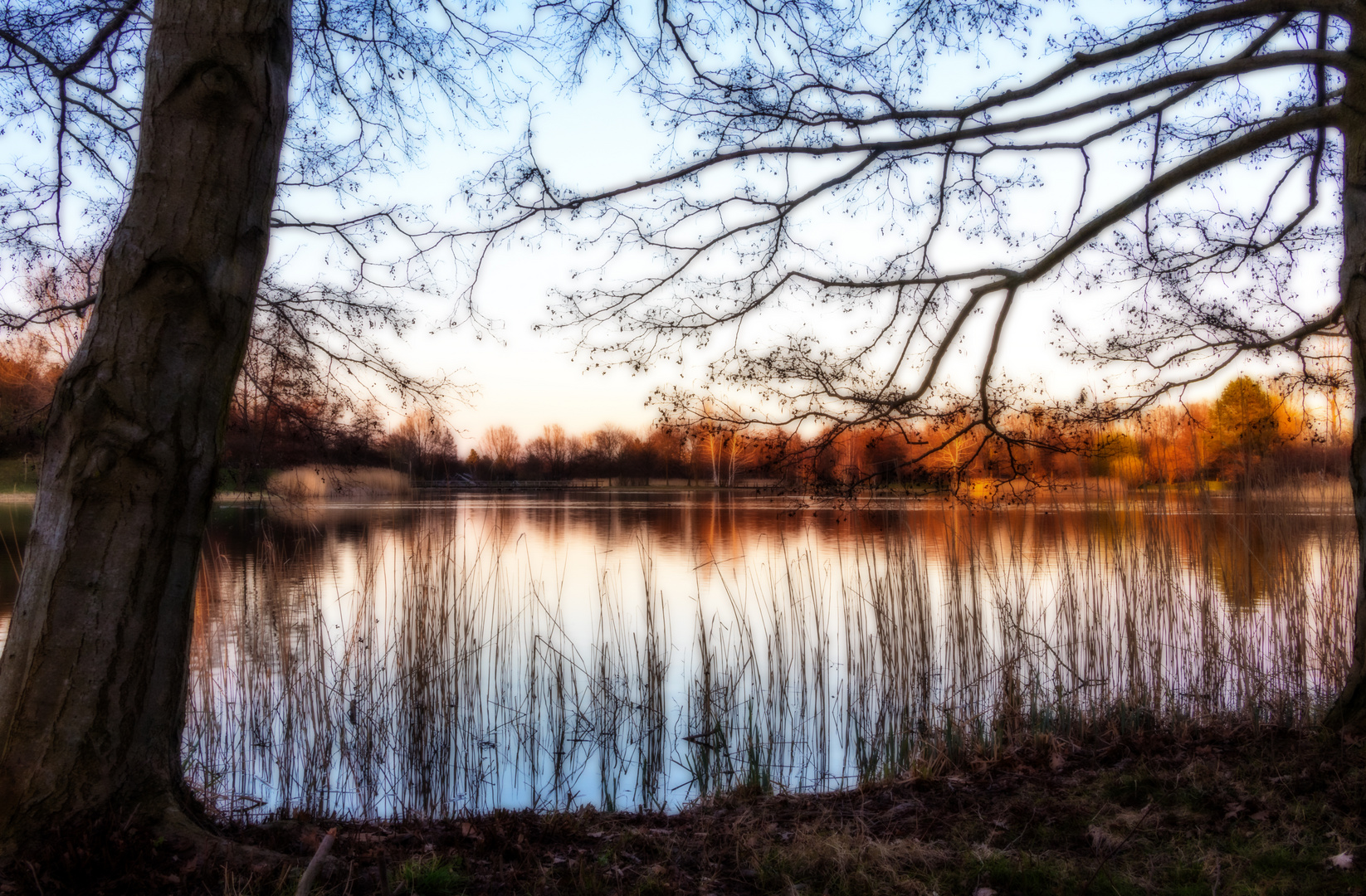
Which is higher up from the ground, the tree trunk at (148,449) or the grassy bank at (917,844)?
the tree trunk at (148,449)

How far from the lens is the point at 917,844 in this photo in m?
2.78

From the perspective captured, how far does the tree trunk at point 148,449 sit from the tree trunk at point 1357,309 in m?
4.22

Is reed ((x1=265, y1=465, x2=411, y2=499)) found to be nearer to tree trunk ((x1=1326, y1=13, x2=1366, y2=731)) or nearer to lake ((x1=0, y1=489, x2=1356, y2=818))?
lake ((x1=0, y1=489, x2=1356, y2=818))

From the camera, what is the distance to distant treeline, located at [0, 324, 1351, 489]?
4.53m

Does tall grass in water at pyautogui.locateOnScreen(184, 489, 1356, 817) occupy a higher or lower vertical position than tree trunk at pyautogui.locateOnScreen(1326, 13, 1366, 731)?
lower

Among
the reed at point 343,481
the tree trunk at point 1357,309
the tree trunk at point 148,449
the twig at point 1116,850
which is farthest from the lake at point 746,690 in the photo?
the tree trunk at point 148,449

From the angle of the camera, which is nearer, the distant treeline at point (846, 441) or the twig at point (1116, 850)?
the twig at point (1116, 850)

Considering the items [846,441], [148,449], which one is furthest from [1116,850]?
[148,449]

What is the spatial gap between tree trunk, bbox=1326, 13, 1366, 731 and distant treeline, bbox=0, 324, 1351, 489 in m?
1.18

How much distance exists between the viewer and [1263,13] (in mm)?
3773

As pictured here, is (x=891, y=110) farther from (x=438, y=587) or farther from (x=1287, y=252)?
(x=438, y=587)

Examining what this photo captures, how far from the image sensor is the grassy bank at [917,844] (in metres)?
2.41

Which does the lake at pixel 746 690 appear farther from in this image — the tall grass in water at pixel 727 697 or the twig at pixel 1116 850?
the twig at pixel 1116 850

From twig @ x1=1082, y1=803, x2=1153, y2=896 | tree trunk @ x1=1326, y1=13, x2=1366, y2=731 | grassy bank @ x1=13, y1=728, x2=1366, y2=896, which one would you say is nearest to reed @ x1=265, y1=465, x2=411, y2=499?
grassy bank @ x1=13, y1=728, x2=1366, y2=896
